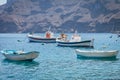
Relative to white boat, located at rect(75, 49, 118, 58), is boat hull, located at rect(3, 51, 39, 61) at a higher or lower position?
higher

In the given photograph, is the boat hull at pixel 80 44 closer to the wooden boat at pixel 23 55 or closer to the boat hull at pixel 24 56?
the wooden boat at pixel 23 55

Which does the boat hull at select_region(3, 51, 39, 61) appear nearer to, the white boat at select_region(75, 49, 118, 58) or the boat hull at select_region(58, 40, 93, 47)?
the white boat at select_region(75, 49, 118, 58)

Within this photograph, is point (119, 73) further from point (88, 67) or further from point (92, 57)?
point (92, 57)

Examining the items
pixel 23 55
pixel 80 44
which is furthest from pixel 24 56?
pixel 80 44

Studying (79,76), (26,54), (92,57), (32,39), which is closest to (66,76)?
(79,76)

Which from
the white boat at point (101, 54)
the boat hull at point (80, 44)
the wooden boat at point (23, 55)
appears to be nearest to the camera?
the wooden boat at point (23, 55)

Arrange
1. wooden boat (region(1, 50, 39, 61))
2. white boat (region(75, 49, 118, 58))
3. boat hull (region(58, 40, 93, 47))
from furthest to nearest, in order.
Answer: boat hull (region(58, 40, 93, 47)) < white boat (region(75, 49, 118, 58)) < wooden boat (region(1, 50, 39, 61))

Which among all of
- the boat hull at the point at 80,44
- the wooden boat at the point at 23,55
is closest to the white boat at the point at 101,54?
the wooden boat at the point at 23,55

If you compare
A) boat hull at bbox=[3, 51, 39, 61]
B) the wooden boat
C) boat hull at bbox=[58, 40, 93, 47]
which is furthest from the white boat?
boat hull at bbox=[58, 40, 93, 47]

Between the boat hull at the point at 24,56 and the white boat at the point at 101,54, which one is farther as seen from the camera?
the white boat at the point at 101,54

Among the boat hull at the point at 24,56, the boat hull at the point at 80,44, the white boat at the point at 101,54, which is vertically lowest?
the boat hull at the point at 80,44

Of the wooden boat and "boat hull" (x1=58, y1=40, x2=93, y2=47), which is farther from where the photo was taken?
"boat hull" (x1=58, y1=40, x2=93, y2=47)

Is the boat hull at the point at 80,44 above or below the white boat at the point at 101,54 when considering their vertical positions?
below

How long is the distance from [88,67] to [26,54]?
36.9ft
